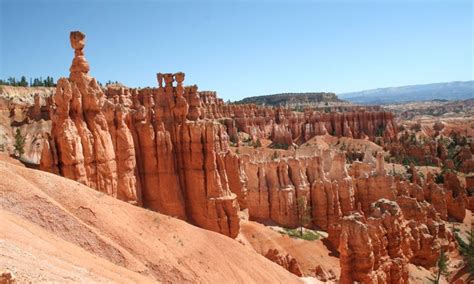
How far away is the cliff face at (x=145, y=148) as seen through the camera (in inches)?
1017

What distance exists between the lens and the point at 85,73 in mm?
28109

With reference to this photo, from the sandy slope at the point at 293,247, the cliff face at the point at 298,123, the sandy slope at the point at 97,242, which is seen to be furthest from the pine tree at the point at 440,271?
the cliff face at the point at 298,123

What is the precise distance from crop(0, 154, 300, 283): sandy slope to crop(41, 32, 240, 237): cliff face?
540 cm

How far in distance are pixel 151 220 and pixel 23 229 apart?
7733 millimetres

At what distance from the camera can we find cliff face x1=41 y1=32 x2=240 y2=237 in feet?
84.8

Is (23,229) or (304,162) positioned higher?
(23,229)

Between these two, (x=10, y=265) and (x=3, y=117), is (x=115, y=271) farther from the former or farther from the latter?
(x=3, y=117)

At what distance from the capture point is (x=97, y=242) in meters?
18.2

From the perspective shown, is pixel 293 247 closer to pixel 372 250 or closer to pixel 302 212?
pixel 302 212

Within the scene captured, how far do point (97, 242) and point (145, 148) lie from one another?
1586 centimetres

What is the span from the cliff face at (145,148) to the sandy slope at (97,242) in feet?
17.7

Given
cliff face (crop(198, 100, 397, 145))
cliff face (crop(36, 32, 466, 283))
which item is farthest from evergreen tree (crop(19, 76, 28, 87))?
cliff face (crop(36, 32, 466, 283))

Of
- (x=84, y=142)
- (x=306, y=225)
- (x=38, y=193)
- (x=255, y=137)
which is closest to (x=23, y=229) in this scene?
(x=38, y=193)

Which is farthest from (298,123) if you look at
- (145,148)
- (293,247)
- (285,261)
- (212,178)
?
(145,148)
